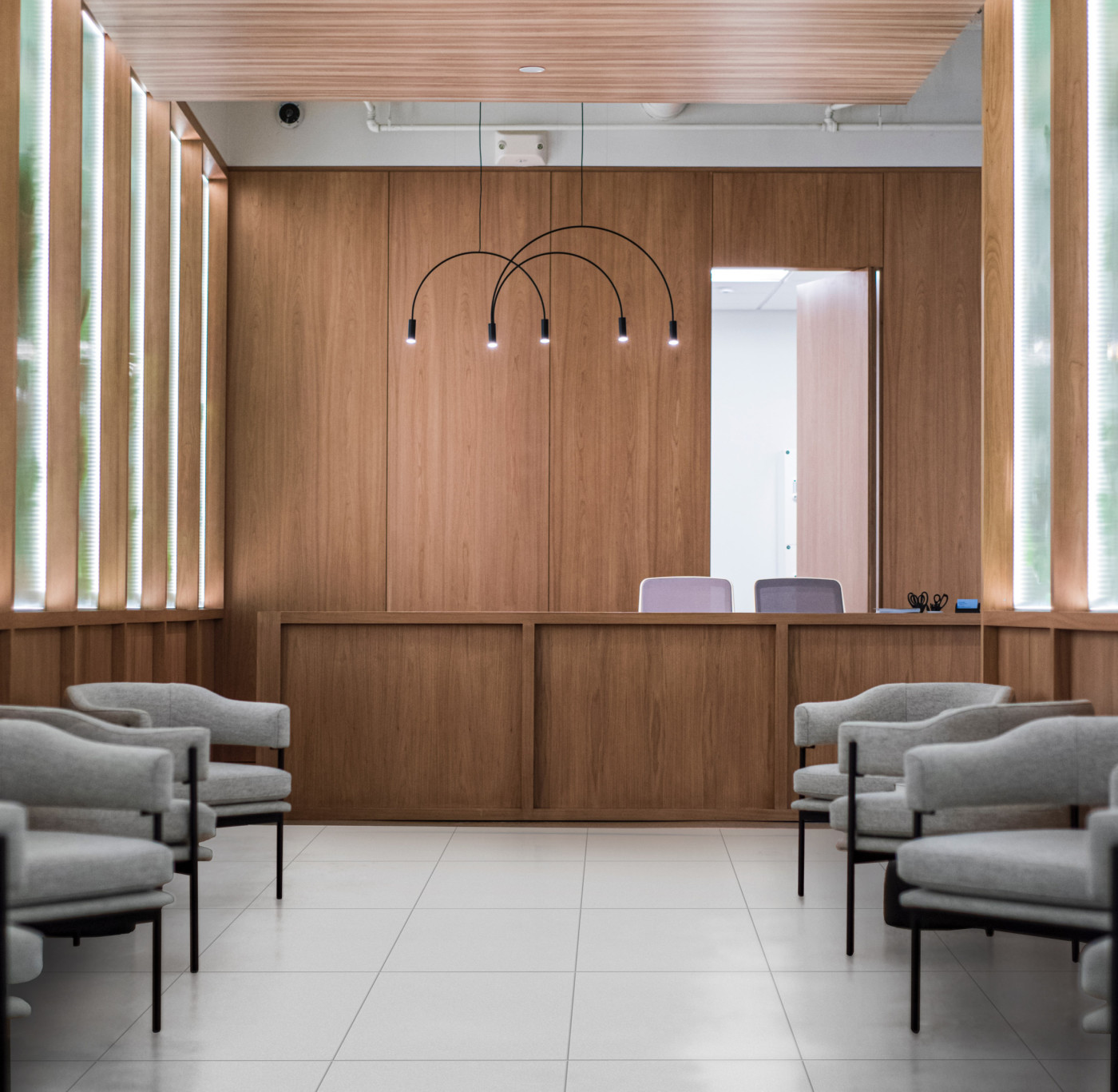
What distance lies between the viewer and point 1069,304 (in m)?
3.97

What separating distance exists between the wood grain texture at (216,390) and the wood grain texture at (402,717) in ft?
5.65

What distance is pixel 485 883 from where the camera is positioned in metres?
4.64

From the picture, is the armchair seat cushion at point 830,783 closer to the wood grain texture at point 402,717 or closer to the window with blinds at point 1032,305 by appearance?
the window with blinds at point 1032,305

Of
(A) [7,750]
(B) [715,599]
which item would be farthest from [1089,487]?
(A) [7,750]

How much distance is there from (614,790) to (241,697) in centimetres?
284

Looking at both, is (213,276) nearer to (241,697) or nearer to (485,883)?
(241,697)

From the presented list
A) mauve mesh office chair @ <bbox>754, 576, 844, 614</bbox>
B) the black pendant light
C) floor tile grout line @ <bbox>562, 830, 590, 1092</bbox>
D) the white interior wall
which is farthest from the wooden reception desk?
the white interior wall

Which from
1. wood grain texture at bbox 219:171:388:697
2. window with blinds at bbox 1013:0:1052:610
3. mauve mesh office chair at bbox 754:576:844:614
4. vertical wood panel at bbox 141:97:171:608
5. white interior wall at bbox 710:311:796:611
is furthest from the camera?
white interior wall at bbox 710:311:796:611

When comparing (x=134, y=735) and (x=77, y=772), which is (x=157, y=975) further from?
(x=134, y=735)

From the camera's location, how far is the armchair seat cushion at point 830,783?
169 inches

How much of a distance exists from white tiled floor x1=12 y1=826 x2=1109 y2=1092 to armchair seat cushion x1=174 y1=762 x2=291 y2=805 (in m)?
0.41

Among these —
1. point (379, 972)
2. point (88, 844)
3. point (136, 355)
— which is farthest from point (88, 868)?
point (136, 355)

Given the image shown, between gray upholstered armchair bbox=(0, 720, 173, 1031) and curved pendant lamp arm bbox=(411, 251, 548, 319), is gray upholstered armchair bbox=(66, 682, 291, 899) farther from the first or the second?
curved pendant lamp arm bbox=(411, 251, 548, 319)

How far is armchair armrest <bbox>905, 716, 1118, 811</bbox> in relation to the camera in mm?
3152
